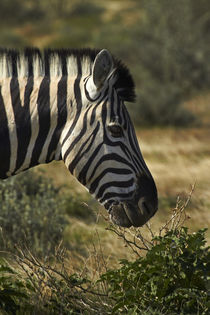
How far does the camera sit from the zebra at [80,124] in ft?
14.4

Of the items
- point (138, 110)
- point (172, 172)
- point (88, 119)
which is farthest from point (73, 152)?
point (138, 110)

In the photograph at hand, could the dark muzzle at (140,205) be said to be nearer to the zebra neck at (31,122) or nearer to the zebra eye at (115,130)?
the zebra eye at (115,130)

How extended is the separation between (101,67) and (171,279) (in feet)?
4.93

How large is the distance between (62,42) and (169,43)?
10.6 meters

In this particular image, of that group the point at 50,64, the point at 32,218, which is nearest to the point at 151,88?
the point at 32,218

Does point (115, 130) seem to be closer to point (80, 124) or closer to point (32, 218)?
point (80, 124)

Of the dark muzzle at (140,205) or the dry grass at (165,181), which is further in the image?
the dry grass at (165,181)

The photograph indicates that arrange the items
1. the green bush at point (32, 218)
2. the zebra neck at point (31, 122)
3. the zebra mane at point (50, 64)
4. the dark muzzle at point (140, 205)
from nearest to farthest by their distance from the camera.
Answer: the dark muzzle at point (140, 205), the zebra neck at point (31, 122), the zebra mane at point (50, 64), the green bush at point (32, 218)

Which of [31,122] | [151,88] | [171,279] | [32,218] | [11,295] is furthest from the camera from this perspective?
[151,88]

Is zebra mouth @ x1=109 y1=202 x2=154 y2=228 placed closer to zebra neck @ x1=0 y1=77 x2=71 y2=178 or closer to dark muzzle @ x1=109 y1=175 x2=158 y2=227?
dark muzzle @ x1=109 y1=175 x2=158 y2=227

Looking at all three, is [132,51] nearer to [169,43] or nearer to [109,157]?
[169,43]

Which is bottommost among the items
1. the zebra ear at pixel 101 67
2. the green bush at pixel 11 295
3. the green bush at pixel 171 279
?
the green bush at pixel 11 295

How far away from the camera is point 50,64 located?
15.3 feet

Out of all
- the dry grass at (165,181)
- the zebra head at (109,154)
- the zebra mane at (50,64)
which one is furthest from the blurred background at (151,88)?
the zebra mane at (50,64)
